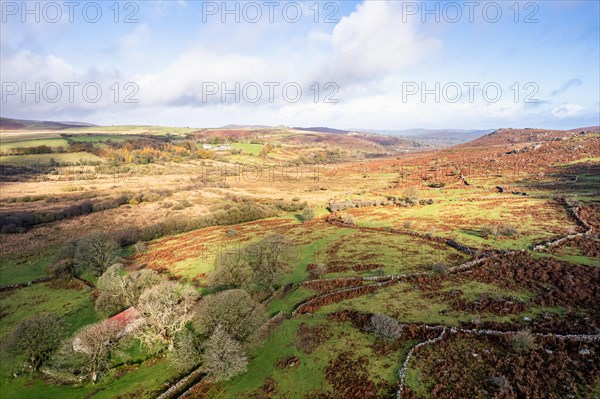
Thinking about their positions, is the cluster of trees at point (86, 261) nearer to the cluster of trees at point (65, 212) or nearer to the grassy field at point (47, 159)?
the cluster of trees at point (65, 212)

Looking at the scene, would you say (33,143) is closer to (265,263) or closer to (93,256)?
(93,256)

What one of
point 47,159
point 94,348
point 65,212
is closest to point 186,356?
point 94,348

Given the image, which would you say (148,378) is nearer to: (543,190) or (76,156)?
(543,190)

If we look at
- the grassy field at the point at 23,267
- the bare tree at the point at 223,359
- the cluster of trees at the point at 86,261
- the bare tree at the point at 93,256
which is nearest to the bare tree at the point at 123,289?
the bare tree at the point at 93,256

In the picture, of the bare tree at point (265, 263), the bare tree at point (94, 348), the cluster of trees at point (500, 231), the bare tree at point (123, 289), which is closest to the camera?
the bare tree at point (94, 348)

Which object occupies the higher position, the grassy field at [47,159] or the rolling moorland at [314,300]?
the grassy field at [47,159]

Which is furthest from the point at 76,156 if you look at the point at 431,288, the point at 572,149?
the point at 572,149

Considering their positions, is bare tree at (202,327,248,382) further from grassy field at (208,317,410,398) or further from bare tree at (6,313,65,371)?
bare tree at (6,313,65,371)

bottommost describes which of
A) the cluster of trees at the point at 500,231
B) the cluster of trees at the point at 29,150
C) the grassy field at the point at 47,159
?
the cluster of trees at the point at 500,231
